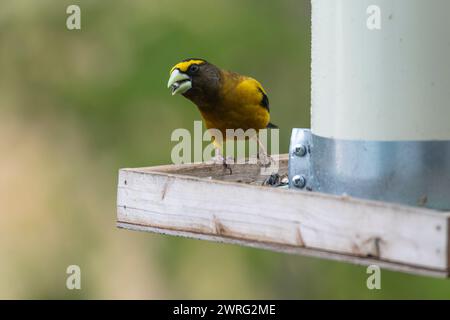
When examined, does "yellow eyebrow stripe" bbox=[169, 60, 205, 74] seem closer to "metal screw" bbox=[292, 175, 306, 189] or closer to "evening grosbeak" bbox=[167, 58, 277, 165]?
"evening grosbeak" bbox=[167, 58, 277, 165]

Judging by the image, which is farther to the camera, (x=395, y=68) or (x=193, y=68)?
(x=193, y=68)

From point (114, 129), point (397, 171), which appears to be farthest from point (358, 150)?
point (114, 129)

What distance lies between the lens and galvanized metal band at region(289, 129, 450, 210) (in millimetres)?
3254

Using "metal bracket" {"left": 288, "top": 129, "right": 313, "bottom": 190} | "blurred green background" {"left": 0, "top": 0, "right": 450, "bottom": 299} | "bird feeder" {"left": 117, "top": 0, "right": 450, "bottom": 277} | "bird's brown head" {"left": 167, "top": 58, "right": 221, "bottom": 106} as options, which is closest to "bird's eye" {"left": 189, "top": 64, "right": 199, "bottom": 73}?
"bird's brown head" {"left": 167, "top": 58, "right": 221, "bottom": 106}

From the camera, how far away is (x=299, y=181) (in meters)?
3.73

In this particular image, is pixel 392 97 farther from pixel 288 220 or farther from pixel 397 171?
pixel 288 220

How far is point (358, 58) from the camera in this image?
3299 mm

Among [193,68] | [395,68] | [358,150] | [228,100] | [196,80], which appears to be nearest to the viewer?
[395,68]

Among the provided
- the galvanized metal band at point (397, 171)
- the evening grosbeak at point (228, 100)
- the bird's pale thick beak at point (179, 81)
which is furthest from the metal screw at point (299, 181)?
the evening grosbeak at point (228, 100)

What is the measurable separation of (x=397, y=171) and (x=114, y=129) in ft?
11.6

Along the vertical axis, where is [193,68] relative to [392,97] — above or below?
above

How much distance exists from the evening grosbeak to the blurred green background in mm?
1066

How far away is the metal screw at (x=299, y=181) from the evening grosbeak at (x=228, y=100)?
4.50 feet

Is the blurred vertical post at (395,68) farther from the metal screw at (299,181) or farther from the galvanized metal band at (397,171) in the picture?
the metal screw at (299,181)
